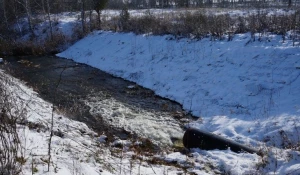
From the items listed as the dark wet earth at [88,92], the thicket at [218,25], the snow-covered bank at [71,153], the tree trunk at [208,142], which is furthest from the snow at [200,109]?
the thicket at [218,25]

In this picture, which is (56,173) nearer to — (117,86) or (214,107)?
(214,107)

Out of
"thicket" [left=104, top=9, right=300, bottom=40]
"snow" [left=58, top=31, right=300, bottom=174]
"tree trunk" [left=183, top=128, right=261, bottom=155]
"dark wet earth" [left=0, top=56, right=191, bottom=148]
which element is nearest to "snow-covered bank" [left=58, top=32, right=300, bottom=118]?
"snow" [left=58, top=31, right=300, bottom=174]

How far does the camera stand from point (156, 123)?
28.4 ft

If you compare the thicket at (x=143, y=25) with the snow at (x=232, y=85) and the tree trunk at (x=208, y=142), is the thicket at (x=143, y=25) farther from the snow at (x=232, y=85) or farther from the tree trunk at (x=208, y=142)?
the tree trunk at (x=208, y=142)

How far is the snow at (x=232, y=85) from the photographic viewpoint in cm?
643

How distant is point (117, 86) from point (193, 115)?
454cm

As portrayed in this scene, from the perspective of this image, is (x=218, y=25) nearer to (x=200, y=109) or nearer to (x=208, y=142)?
(x=200, y=109)

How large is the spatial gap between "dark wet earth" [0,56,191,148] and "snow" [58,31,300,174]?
58 centimetres

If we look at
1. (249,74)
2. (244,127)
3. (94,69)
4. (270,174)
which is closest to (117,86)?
(94,69)

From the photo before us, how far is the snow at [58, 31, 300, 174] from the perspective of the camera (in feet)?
21.1

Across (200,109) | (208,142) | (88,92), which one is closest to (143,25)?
(88,92)

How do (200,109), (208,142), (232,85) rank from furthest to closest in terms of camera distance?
(232,85), (200,109), (208,142)

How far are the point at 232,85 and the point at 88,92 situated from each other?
5.64 m

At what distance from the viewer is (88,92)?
1156 centimetres
